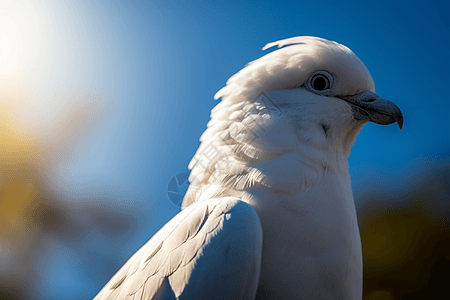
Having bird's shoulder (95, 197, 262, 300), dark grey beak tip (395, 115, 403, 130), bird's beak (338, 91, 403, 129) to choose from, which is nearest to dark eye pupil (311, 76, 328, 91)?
bird's beak (338, 91, 403, 129)

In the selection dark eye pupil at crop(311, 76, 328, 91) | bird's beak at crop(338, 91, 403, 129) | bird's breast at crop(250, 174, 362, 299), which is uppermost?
dark eye pupil at crop(311, 76, 328, 91)

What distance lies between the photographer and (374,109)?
73.7 inches

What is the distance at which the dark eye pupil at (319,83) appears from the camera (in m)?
1.84

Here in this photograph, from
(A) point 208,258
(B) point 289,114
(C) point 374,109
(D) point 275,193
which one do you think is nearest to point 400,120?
(C) point 374,109

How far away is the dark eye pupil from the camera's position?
184 centimetres

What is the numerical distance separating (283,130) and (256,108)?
23 centimetres

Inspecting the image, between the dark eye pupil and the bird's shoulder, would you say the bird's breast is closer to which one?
the bird's shoulder

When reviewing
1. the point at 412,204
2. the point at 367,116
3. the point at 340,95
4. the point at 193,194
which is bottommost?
the point at 412,204

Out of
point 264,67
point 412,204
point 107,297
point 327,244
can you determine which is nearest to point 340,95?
point 264,67

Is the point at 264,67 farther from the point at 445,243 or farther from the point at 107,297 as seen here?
the point at 445,243

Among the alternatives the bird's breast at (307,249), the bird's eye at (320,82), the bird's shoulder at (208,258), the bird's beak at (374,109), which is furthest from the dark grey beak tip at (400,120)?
the bird's shoulder at (208,258)

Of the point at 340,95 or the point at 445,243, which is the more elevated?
the point at 340,95

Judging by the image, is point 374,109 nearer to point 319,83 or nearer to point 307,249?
point 319,83

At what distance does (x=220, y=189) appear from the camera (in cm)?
164
